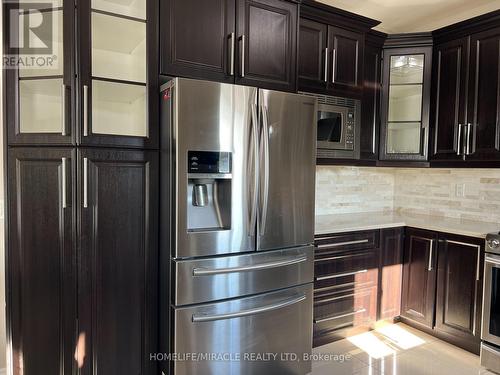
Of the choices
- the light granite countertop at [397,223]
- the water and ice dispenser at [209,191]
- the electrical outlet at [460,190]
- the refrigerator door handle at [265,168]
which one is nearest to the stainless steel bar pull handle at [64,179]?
the water and ice dispenser at [209,191]

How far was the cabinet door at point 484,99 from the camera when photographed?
2660mm

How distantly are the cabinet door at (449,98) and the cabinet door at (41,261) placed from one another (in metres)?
2.89

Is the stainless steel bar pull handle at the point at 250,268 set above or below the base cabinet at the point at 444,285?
above

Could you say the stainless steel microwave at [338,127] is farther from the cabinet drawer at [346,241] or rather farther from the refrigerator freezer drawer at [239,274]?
the refrigerator freezer drawer at [239,274]

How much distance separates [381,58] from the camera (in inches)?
125

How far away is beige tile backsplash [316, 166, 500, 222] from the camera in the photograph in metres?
3.04

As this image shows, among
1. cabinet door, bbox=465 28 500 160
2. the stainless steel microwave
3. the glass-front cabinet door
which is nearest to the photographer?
cabinet door, bbox=465 28 500 160

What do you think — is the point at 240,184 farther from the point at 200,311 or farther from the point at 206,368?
the point at 206,368

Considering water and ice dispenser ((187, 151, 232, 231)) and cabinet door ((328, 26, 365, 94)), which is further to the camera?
cabinet door ((328, 26, 365, 94))

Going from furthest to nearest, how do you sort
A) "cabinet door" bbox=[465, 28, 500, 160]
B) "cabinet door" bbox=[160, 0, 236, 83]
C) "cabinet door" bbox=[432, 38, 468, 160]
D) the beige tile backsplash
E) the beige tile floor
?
the beige tile backsplash
"cabinet door" bbox=[432, 38, 468, 160]
"cabinet door" bbox=[465, 28, 500, 160]
the beige tile floor
"cabinet door" bbox=[160, 0, 236, 83]

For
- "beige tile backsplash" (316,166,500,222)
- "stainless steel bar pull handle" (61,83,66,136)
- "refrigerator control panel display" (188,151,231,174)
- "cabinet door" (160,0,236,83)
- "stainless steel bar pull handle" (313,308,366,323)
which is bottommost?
"stainless steel bar pull handle" (313,308,366,323)

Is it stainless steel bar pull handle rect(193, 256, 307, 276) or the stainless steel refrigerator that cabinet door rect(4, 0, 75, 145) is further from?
stainless steel bar pull handle rect(193, 256, 307, 276)

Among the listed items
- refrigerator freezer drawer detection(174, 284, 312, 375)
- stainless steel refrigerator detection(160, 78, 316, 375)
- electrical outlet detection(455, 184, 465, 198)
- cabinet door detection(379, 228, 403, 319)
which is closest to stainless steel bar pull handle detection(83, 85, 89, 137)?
stainless steel refrigerator detection(160, 78, 316, 375)

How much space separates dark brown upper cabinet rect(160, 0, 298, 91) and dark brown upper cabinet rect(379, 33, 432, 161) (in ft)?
4.15
